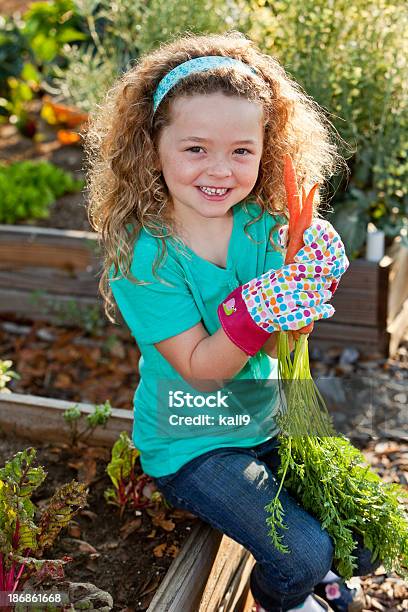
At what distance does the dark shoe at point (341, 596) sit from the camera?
2348 millimetres

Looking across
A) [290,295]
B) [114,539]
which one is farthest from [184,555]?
[290,295]

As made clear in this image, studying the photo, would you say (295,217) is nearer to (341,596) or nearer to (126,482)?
(126,482)

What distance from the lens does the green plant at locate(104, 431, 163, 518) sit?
239 centimetres

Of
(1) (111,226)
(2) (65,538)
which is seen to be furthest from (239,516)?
(1) (111,226)

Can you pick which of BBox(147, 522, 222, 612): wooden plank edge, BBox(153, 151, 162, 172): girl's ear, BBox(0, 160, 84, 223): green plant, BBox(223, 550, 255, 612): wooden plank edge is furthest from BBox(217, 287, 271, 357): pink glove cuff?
BBox(0, 160, 84, 223): green plant

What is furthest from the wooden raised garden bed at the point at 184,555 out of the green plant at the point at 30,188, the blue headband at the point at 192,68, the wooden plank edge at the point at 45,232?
the green plant at the point at 30,188

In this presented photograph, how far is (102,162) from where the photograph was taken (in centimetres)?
237

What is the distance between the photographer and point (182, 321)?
2107 millimetres

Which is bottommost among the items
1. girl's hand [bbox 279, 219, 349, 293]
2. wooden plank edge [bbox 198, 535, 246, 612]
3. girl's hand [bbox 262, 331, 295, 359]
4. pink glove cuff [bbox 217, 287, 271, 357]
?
wooden plank edge [bbox 198, 535, 246, 612]

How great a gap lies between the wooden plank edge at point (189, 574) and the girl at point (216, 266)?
77 millimetres

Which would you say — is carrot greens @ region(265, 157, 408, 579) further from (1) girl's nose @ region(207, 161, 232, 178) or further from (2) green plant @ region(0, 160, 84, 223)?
(2) green plant @ region(0, 160, 84, 223)

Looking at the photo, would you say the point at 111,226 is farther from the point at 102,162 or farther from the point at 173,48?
the point at 173,48

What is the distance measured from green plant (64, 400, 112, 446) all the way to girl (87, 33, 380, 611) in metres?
0.25

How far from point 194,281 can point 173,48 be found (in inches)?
23.7
